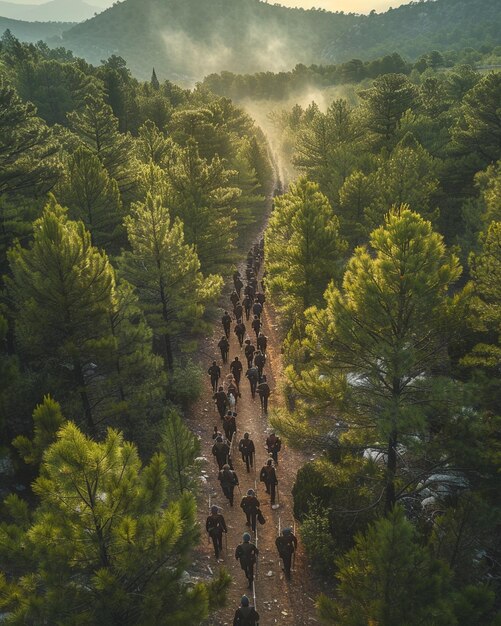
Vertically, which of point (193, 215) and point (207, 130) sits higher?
point (207, 130)

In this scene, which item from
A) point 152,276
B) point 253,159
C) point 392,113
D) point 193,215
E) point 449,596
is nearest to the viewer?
point 449,596

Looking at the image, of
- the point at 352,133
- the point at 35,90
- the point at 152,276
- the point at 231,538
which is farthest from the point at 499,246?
the point at 35,90

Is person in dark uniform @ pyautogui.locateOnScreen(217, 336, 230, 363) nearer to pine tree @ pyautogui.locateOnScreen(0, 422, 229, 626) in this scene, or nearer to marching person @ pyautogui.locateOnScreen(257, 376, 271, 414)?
marching person @ pyautogui.locateOnScreen(257, 376, 271, 414)

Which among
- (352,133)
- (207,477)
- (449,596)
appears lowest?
(449,596)

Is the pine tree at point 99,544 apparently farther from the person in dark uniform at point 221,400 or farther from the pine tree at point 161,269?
the pine tree at point 161,269

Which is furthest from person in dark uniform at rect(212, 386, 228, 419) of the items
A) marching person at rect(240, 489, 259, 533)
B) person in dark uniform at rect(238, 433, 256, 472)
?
marching person at rect(240, 489, 259, 533)

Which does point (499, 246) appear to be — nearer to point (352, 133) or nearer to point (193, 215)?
point (193, 215)
